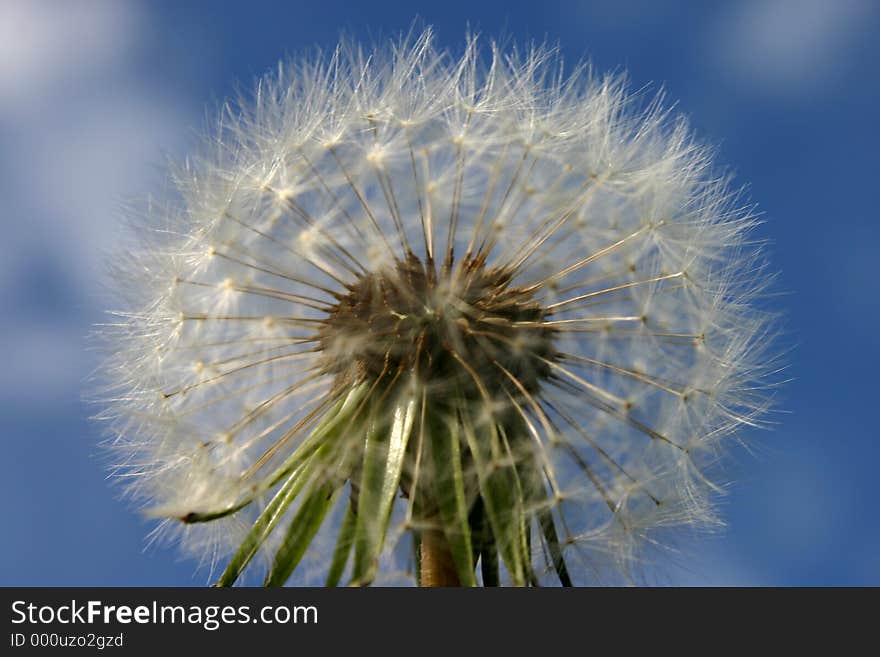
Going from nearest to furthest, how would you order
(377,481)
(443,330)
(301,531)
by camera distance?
(377,481) < (301,531) < (443,330)

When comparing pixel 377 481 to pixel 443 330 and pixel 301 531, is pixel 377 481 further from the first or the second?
pixel 443 330

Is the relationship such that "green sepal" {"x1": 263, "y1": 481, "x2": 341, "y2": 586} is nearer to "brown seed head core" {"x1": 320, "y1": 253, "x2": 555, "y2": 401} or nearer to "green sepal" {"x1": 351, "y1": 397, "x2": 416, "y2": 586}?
"green sepal" {"x1": 351, "y1": 397, "x2": 416, "y2": 586}

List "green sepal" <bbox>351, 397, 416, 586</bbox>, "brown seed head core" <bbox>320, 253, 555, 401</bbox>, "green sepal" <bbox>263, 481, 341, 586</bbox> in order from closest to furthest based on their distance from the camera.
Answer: "green sepal" <bbox>351, 397, 416, 586</bbox>
"green sepal" <bbox>263, 481, 341, 586</bbox>
"brown seed head core" <bbox>320, 253, 555, 401</bbox>

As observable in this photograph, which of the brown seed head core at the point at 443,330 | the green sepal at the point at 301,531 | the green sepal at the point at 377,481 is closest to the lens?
the green sepal at the point at 377,481

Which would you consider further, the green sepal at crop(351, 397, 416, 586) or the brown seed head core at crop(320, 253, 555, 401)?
the brown seed head core at crop(320, 253, 555, 401)

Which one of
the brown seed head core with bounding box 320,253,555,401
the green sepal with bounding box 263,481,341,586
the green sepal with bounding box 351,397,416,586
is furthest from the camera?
the brown seed head core with bounding box 320,253,555,401

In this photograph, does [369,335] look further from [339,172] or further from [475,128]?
[475,128]

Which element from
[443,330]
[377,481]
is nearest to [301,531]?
[377,481]

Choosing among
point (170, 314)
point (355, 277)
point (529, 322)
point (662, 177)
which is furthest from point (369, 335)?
point (662, 177)

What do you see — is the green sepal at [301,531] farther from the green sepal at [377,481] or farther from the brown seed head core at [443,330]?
the brown seed head core at [443,330]
